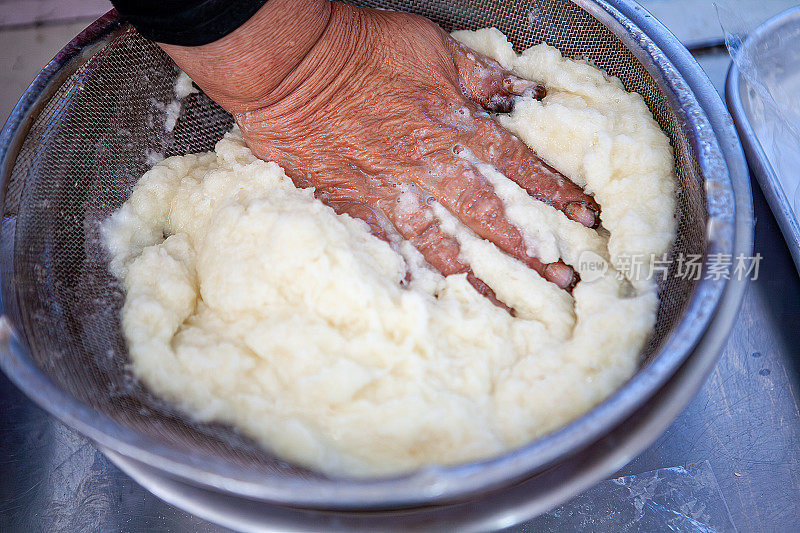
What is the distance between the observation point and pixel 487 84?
1.65 metres

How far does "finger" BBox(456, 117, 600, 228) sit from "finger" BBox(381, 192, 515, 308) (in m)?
0.22

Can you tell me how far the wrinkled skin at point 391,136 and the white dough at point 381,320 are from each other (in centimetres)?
6

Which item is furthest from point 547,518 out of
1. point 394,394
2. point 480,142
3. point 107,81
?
point 107,81

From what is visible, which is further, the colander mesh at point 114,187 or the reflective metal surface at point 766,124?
the reflective metal surface at point 766,124

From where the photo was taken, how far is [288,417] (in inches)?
47.7

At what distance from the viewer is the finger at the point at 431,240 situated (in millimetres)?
1390

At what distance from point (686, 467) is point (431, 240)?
838 millimetres

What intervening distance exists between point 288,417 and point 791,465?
123 cm

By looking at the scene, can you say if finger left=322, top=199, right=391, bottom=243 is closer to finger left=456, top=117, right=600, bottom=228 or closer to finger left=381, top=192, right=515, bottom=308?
finger left=381, top=192, right=515, bottom=308

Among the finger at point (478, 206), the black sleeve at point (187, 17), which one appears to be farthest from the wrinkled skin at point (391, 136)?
the black sleeve at point (187, 17)

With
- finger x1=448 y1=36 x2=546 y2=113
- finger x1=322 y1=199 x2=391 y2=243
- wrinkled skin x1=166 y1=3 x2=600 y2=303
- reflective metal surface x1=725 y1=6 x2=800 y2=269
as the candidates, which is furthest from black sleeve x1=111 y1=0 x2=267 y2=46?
reflective metal surface x1=725 y1=6 x2=800 y2=269

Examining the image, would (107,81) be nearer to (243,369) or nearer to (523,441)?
(243,369)

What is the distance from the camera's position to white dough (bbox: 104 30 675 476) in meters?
1.18

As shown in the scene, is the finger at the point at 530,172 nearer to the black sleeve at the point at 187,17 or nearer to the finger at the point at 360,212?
the finger at the point at 360,212
